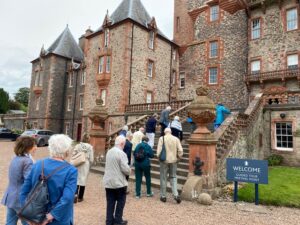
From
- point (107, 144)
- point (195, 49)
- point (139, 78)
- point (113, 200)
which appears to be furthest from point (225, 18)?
point (113, 200)

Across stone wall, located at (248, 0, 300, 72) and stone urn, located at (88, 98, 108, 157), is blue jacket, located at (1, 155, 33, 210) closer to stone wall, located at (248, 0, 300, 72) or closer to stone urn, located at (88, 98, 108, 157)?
stone urn, located at (88, 98, 108, 157)

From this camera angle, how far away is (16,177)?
3.41m

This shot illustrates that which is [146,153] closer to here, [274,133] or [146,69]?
[274,133]

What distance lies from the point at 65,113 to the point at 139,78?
15960mm

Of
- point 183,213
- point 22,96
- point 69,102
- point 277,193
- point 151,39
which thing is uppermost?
point 22,96

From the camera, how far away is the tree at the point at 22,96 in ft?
262

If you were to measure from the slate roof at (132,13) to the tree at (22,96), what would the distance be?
6829cm

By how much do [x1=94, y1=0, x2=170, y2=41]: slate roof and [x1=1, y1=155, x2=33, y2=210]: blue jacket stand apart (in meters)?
19.9

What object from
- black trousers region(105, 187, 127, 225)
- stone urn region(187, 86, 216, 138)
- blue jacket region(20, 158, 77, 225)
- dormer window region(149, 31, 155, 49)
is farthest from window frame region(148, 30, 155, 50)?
blue jacket region(20, 158, 77, 225)

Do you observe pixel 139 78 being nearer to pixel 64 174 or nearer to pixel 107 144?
pixel 107 144

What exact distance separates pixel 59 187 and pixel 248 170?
19.4 ft

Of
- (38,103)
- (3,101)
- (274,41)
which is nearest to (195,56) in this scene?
(274,41)

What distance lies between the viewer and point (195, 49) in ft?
84.6

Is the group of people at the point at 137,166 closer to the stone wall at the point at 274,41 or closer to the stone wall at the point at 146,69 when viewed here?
the stone wall at the point at 146,69
